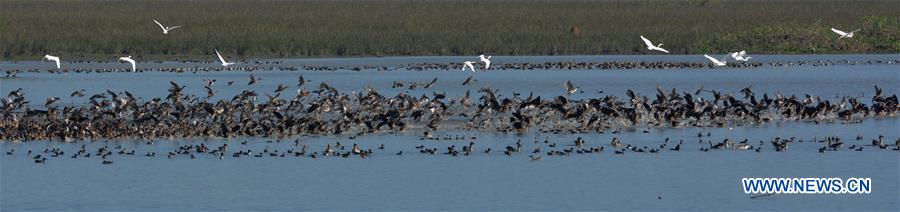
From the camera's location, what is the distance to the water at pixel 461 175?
17.2m

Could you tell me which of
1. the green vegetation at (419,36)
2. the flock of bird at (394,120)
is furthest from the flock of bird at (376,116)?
the green vegetation at (419,36)

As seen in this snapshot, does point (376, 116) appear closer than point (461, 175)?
No

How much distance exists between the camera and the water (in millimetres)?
17219

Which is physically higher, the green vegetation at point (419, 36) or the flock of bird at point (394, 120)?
the green vegetation at point (419, 36)

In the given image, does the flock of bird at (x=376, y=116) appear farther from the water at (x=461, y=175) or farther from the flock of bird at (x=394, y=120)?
the water at (x=461, y=175)

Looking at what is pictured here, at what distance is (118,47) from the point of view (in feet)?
174

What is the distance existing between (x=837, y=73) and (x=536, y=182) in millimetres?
23647

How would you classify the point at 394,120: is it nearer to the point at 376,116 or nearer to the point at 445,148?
the point at 376,116

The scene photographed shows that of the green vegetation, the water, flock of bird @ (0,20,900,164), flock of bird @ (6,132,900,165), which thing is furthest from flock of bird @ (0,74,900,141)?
the green vegetation

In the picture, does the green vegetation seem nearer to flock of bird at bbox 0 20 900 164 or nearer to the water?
flock of bird at bbox 0 20 900 164

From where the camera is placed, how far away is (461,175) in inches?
766

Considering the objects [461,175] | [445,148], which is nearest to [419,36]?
[445,148]

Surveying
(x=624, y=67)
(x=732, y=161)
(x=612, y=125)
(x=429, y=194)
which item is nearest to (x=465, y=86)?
(x=624, y=67)

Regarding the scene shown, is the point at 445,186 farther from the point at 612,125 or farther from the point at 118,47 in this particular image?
the point at 118,47
